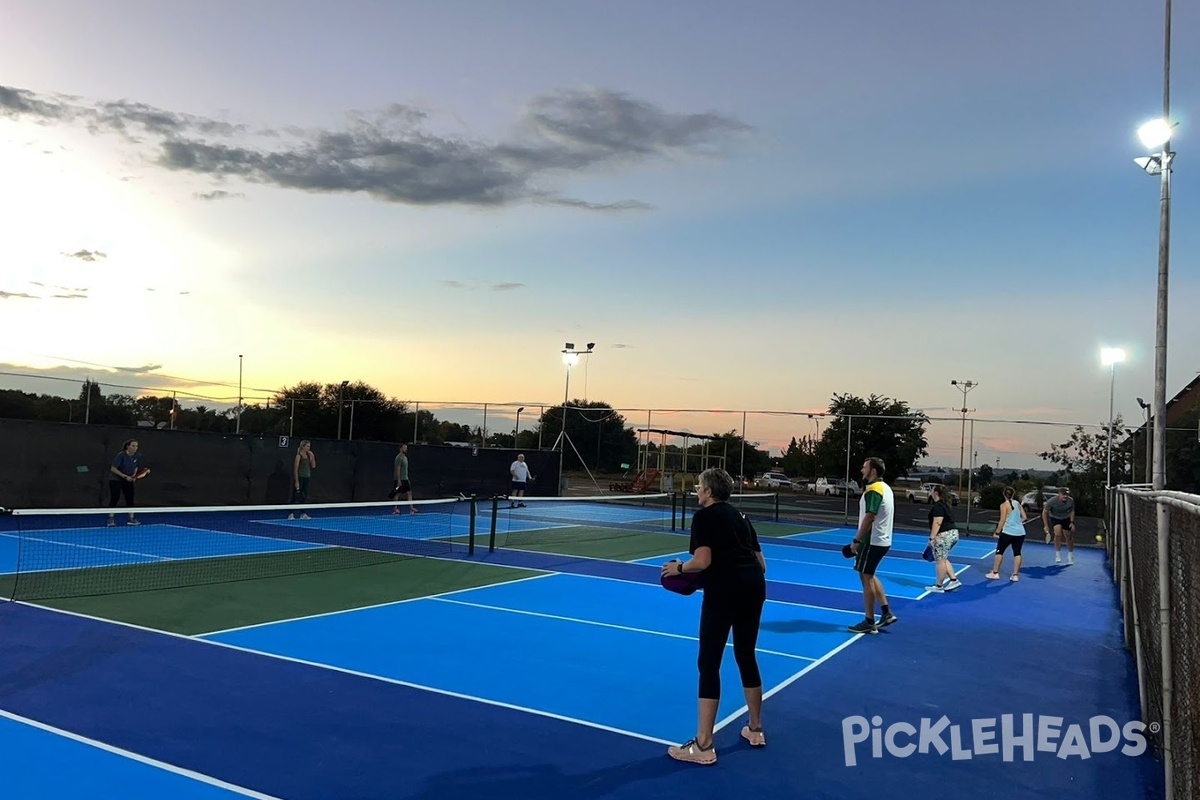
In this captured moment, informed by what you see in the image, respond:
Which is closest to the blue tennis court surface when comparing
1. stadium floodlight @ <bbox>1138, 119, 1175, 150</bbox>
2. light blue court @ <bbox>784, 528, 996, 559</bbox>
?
stadium floodlight @ <bbox>1138, 119, 1175, 150</bbox>

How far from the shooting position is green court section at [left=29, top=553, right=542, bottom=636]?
8.98 m

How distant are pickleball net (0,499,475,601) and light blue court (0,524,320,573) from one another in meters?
0.02

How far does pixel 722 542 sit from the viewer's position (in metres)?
5.38

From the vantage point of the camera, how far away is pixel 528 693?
21.9 feet

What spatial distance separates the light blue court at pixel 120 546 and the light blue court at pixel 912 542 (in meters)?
12.0

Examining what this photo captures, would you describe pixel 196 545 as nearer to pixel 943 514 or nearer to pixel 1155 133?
pixel 943 514

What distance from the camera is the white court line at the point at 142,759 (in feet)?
15.3

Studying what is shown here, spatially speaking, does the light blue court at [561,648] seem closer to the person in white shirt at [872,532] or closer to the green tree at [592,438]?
the person in white shirt at [872,532]

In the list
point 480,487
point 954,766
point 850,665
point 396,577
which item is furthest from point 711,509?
point 480,487

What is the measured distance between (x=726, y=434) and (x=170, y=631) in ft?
80.3

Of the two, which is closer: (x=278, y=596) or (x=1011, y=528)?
(x=278, y=596)

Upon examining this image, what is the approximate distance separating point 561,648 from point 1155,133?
11.6 metres

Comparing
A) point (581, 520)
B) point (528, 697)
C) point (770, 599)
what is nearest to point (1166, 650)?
point (528, 697)

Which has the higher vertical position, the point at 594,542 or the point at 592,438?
the point at 592,438
